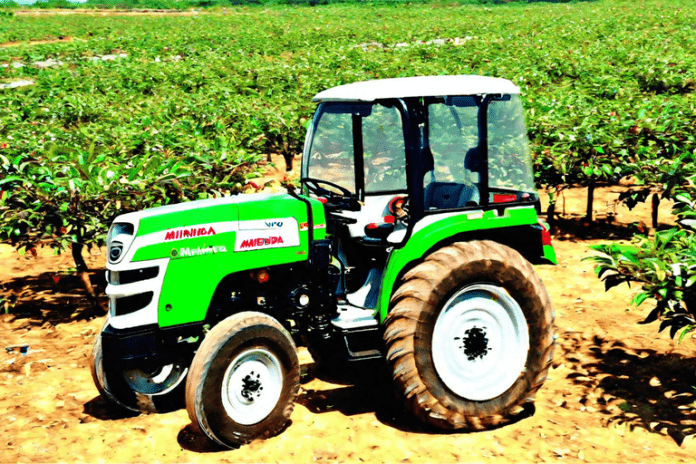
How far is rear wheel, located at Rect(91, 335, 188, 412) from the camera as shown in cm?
438

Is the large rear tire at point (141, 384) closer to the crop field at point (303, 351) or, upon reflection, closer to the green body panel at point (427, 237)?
the crop field at point (303, 351)

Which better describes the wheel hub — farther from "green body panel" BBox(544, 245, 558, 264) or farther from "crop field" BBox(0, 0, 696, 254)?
"crop field" BBox(0, 0, 696, 254)

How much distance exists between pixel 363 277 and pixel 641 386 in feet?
7.05

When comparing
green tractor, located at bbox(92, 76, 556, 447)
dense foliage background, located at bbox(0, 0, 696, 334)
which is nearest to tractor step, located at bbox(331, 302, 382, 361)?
green tractor, located at bbox(92, 76, 556, 447)

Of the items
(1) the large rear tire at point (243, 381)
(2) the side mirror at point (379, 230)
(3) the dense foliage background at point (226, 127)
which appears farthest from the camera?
(3) the dense foliage background at point (226, 127)

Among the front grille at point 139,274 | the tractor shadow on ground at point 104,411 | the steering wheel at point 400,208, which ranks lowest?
the tractor shadow on ground at point 104,411

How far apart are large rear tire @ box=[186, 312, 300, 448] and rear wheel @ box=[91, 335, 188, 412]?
54cm

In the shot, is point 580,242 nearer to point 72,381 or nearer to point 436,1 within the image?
point 72,381

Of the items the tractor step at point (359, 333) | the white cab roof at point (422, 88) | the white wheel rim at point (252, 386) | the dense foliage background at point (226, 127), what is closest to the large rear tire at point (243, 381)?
the white wheel rim at point (252, 386)

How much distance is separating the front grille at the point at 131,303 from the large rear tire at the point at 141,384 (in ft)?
1.29

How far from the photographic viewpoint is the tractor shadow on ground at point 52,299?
649cm

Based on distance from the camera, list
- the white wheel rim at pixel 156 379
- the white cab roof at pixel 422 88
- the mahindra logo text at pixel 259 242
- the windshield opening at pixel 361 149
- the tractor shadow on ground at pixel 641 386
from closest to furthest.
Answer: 1. the mahindra logo text at pixel 259 242
2. the white cab roof at pixel 422 88
3. the tractor shadow on ground at pixel 641 386
4. the white wheel rim at pixel 156 379
5. the windshield opening at pixel 361 149

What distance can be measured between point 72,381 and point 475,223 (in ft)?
10.6

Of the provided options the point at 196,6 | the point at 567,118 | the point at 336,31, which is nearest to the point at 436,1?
the point at 196,6
